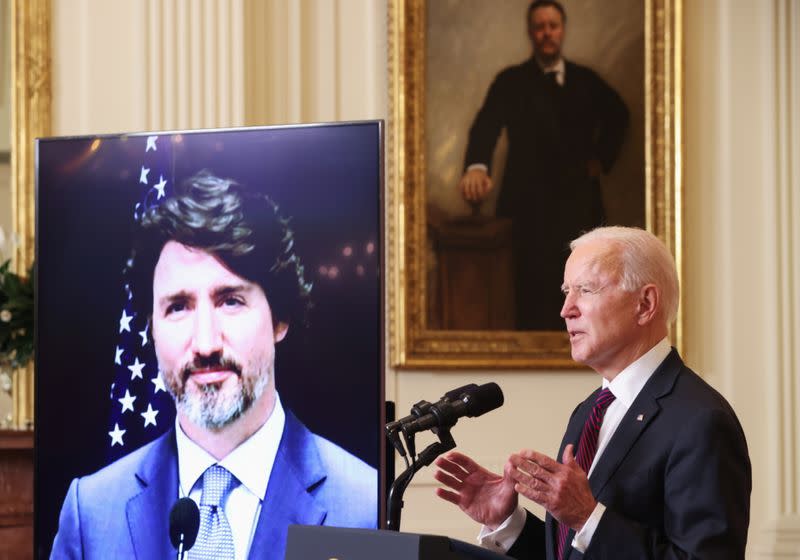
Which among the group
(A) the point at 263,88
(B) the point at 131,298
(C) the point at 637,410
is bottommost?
(C) the point at 637,410

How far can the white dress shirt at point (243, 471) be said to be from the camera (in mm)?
3664

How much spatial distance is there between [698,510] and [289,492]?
4.56 feet

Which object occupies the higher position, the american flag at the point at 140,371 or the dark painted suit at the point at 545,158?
the dark painted suit at the point at 545,158

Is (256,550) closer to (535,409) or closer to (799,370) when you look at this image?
(535,409)

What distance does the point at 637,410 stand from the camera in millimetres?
3098

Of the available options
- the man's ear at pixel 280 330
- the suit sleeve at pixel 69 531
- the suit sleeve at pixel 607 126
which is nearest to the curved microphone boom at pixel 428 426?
the man's ear at pixel 280 330

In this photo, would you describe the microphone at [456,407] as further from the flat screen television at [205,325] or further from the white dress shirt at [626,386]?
the flat screen television at [205,325]

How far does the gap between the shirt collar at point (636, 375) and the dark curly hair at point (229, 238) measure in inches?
41.9

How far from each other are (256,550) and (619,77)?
3.69 meters

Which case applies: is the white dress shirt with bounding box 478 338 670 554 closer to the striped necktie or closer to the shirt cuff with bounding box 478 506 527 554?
the striped necktie

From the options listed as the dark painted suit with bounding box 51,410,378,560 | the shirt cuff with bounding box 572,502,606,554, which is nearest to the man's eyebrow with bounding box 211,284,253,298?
the dark painted suit with bounding box 51,410,378,560

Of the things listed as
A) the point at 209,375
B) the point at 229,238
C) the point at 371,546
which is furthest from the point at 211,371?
the point at 371,546

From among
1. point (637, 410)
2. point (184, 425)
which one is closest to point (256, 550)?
point (184, 425)

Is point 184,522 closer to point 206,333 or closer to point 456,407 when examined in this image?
point 206,333
